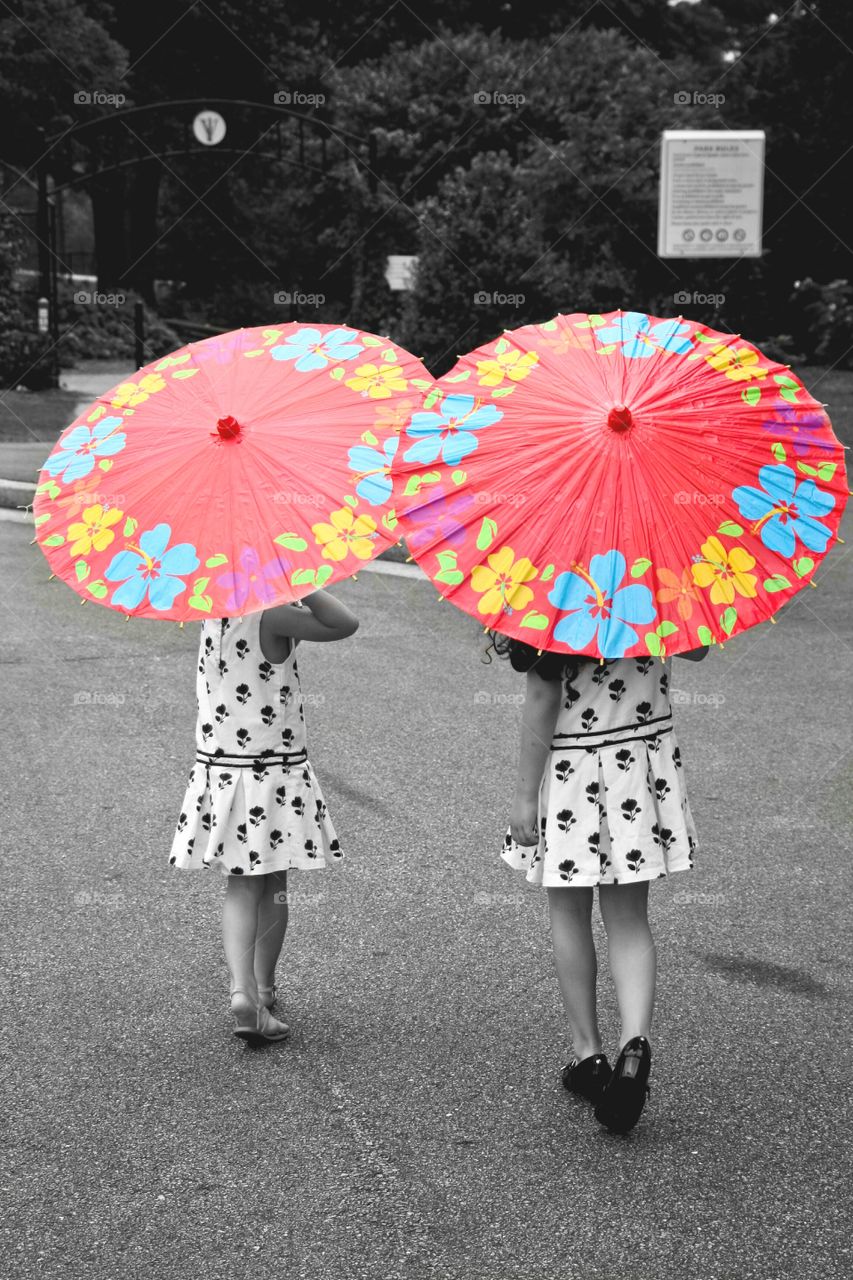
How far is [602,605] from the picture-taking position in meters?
3.10

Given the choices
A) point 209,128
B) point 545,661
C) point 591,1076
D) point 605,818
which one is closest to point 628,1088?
point 591,1076

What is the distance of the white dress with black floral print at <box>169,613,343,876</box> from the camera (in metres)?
3.78

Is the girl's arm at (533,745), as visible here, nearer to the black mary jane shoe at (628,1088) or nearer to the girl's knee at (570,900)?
the girl's knee at (570,900)

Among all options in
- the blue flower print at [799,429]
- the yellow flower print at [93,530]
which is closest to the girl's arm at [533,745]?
the blue flower print at [799,429]

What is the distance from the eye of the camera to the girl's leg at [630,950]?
349 centimetres

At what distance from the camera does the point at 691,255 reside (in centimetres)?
2077

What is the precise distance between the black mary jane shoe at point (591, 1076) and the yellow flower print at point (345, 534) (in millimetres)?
1373

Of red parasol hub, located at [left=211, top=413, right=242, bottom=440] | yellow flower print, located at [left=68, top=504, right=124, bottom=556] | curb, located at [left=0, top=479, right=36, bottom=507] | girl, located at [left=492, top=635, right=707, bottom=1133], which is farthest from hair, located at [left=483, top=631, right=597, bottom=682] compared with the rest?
curb, located at [left=0, top=479, right=36, bottom=507]

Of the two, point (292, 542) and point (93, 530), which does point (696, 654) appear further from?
point (93, 530)

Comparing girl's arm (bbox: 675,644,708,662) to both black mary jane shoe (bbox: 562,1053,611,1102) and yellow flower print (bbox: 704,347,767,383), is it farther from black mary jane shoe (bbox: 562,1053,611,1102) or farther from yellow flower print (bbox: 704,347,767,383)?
black mary jane shoe (bbox: 562,1053,611,1102)

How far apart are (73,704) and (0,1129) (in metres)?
4.24

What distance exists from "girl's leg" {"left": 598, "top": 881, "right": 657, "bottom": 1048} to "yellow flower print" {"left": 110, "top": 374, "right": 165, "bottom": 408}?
5.53ft

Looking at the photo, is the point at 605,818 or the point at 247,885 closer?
the point at 605,818

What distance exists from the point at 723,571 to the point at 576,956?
1.04 m
